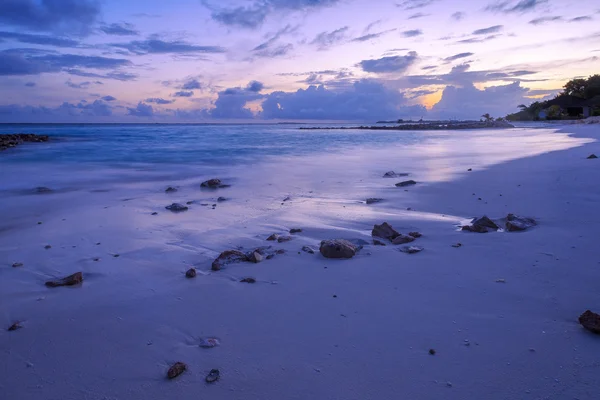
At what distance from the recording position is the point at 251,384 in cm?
235

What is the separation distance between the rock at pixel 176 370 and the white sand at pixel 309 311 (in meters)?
0.04

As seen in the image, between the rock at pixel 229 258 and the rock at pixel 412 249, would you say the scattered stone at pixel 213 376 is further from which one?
the rock at pixel 412 249

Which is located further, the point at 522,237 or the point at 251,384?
the point at 522,237

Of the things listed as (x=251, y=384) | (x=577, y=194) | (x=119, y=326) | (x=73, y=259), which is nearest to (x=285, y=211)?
(x=73, y=259)

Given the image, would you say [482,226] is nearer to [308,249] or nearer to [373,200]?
[308,249]

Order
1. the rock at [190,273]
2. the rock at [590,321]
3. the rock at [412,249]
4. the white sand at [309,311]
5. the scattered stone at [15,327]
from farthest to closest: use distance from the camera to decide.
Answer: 1. the rock at [412,249]
2. the rock at [190,273]
3. the scattered stone at [15,327]
4. the rock at [590,321]
5. the white sand at [309,311]

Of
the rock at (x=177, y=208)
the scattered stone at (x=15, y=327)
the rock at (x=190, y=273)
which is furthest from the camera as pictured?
the rock at (x=177, y=208)

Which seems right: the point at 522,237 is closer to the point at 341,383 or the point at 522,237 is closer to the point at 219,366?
the point at 341,383

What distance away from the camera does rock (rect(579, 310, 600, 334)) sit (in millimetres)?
2615

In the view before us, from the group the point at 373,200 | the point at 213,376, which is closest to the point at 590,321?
the point at 213,376

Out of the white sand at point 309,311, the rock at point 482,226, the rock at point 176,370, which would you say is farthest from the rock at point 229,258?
the rock at point 482,226

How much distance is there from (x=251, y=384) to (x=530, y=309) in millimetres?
2183

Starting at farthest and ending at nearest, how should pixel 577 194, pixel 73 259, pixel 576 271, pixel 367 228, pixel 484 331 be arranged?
pixel 577 194 < pixel 367 228 < pixel 73 259 < pixel 576 271 < pixel 484 331

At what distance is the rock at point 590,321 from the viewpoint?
262 cm
